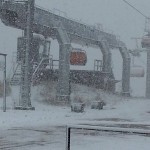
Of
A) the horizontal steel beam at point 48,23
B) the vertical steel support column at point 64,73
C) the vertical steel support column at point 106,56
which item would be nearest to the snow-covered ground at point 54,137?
the horizontal steel beam at point 48,23

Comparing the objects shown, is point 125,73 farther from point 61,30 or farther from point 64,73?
point 64,73

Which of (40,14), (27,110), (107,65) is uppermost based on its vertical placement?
(40,14)

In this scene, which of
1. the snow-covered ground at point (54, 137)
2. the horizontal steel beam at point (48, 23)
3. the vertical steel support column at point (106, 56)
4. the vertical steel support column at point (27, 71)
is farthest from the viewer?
the vertical steel support column at point (106, 56)

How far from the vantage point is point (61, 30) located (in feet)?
118

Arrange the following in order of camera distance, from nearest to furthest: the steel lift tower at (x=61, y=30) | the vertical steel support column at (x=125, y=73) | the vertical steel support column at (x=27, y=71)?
the vertical steel support column at (x=27, y=71)
the steel lift tower at (x=61, y=30)
the vertical steel support column at (x=125, y=73)

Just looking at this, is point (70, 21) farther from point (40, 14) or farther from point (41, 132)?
point (41, 132)

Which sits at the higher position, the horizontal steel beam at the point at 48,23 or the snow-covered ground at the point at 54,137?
the horizontal steel beam at the point at 48,23

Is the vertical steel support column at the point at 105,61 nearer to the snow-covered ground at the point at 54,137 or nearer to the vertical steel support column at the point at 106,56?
the vertical steel support column at the point at 106,56

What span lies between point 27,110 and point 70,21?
15.4 meters

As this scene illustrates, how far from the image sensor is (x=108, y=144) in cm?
902

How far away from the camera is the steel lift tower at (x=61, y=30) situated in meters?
31.5

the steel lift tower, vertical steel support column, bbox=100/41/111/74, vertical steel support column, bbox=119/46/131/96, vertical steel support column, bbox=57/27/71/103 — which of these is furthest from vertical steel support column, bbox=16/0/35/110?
vertical steel support column, bbox=119/46/131/96

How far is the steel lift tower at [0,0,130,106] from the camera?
103 feet

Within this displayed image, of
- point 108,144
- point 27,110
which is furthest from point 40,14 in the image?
point 108,144
